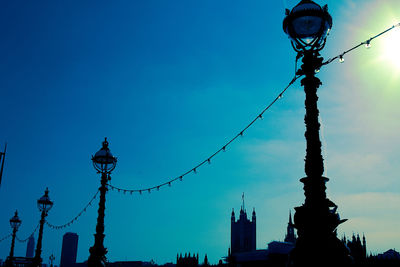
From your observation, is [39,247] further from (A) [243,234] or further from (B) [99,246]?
(A) [243,234]

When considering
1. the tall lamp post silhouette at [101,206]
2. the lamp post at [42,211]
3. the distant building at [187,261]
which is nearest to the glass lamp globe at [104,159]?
the tall lamp post silhouette at [101,206]

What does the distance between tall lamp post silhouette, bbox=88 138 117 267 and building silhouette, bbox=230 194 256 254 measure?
5934 inches

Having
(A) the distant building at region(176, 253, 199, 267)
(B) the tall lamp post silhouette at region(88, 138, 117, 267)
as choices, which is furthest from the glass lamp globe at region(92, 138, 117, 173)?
(A) the distant building at region(176, 253, 199, 267)

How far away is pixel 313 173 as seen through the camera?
5.40 metres

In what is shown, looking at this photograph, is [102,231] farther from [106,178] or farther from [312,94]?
[312,94]

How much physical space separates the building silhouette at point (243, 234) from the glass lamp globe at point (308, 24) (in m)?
159

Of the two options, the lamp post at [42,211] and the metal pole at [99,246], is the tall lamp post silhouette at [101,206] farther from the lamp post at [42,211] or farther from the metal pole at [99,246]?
the lamp post at [42,211]

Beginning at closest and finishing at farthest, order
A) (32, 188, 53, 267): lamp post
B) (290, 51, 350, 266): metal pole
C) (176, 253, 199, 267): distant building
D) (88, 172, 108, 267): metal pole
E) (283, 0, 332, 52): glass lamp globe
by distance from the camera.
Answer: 1. (290, 51, 350, 266): metal pole
2. (283, 0, 332, 52): glass lamp globe
3. (88, 172, 108, 267): metal pole
4. (32, 188, 53, 267): lamp post
5. (176, 253, 199, 267): distant building

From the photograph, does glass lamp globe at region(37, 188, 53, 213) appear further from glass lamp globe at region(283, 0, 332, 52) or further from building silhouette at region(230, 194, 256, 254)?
building silhouette at region(230, 194, 256, 254)

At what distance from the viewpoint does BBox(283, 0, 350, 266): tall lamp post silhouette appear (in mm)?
4906

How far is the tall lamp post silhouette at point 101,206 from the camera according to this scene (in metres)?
13.1

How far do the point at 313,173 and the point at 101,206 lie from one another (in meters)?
9.88

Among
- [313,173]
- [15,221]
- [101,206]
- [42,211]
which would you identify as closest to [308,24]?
[313,173]

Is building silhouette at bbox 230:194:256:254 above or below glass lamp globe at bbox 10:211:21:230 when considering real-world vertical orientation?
above
